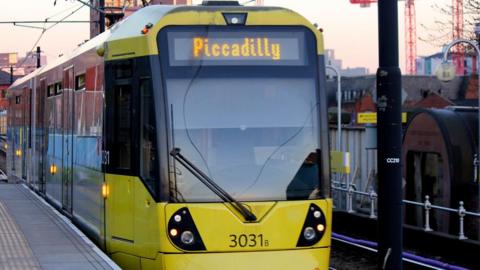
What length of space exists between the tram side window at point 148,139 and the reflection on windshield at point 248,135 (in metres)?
0.21

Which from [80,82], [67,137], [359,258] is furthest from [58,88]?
[359,258]

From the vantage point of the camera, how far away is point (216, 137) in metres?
7.40

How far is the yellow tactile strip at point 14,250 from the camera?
8.26 metres

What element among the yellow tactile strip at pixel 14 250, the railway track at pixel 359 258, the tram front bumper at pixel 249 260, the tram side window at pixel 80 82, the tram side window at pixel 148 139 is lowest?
the railway track at pixel 359 258

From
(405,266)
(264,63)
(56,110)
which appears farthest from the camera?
(56,110)

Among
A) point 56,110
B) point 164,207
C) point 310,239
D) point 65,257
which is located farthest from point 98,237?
point 56,110

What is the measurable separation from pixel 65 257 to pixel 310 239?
2990mm

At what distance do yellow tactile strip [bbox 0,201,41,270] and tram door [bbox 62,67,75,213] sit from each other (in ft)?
3.16

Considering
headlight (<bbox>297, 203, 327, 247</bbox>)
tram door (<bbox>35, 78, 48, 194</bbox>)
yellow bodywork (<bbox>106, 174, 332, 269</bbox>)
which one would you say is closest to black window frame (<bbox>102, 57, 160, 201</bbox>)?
yellow bodywork (<bbox>106, 174, 332, 269</bbox>)

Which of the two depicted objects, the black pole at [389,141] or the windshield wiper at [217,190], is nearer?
the windshield wiper at [217,190]

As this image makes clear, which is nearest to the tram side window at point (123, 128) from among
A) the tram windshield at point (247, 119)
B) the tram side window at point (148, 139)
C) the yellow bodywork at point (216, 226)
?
the yellow bodywork at point (216, 226)

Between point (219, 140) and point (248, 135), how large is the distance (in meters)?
0.30

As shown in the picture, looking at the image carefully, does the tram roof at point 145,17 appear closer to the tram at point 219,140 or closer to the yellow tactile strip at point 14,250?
the tram at point 219,140

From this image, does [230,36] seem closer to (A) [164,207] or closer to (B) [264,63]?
(B) [264,63]
